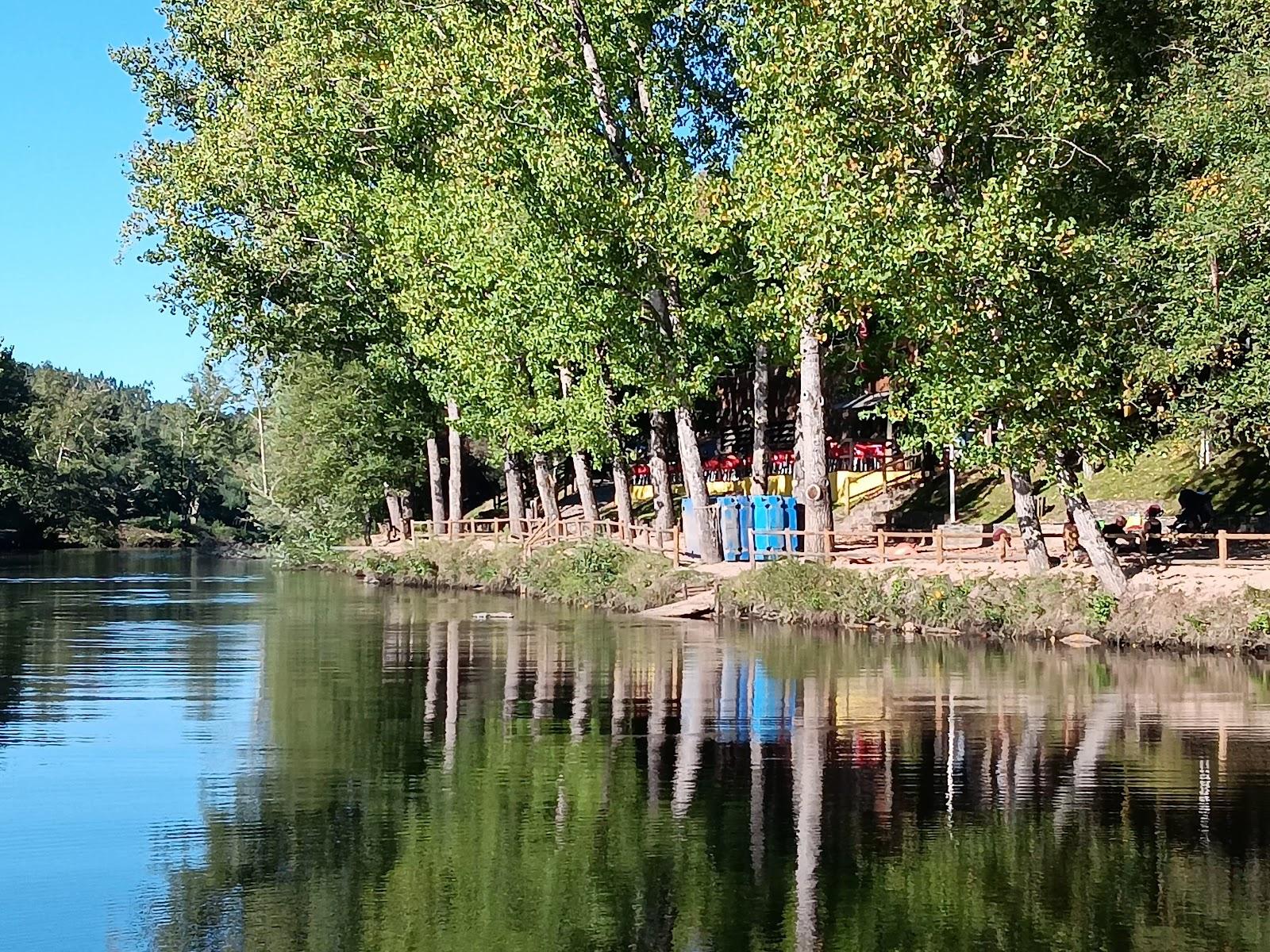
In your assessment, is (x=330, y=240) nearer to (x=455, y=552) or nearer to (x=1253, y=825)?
(x=455, y=552)

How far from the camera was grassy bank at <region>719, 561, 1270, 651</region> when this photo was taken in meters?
27.8

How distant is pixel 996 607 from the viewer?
30859mm

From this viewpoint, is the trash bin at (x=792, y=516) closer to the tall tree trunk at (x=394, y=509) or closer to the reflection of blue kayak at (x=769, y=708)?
the reflection of blue kayak at (x=769, y=708)

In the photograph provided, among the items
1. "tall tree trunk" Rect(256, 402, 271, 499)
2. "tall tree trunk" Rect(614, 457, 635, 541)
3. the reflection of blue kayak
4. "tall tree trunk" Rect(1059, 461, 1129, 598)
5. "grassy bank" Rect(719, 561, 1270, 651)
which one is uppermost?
"tall tree trunk" Rect(256, 402, 271, 499)

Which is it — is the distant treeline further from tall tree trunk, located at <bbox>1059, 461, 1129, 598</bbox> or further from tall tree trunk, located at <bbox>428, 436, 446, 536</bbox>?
tall tree trunk, located at <bbox>1059, 461, 1129, 598</bbox>

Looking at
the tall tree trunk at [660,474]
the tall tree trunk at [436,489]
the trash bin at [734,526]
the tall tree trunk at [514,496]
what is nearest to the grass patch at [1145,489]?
the trash bin at [734,526]

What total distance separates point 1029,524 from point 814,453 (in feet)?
21.8

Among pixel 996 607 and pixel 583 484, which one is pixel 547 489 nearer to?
pixel 583 484

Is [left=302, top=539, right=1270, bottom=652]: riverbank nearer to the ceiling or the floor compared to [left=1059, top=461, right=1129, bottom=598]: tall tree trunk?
nearer to the floor

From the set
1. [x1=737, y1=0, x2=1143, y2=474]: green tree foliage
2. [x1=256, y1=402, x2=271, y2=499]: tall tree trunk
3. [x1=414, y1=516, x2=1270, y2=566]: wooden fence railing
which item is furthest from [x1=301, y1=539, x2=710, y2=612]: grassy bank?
[x1=256, y1=402, x2=271, y2=499]: tall tree trunk

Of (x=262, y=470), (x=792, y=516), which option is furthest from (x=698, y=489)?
(x=262, y=470)

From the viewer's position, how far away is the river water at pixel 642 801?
1191cm

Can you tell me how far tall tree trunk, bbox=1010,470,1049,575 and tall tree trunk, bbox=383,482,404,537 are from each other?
40.4m

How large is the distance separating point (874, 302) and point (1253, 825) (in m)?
19.5
